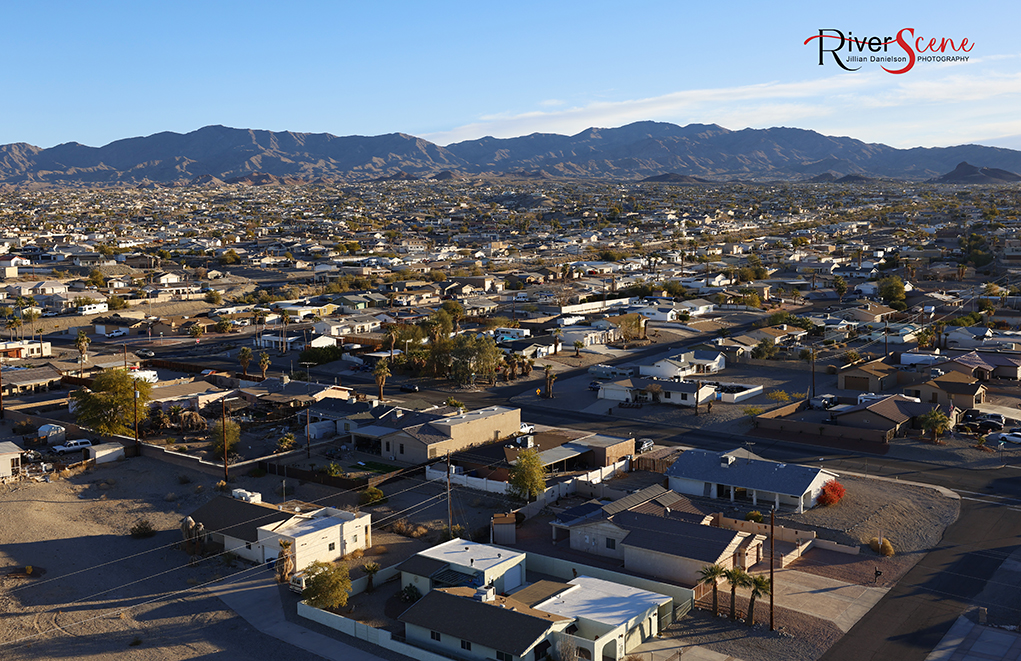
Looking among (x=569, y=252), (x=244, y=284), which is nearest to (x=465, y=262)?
(x=569, y=252)

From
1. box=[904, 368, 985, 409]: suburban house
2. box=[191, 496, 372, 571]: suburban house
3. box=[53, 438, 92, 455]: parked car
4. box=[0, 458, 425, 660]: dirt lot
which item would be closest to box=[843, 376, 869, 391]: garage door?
box=[904, 368, 985, 409]: suburban house

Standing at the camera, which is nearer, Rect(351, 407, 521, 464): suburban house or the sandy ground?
the sandy ground

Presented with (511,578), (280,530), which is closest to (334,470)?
(280,530)

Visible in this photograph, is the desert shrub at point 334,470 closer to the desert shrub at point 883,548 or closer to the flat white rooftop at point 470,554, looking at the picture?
the flat white rooftop at point 470,554

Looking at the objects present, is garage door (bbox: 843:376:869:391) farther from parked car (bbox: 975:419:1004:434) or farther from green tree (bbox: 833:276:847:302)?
green tree (bbox: 833:276:847:302)

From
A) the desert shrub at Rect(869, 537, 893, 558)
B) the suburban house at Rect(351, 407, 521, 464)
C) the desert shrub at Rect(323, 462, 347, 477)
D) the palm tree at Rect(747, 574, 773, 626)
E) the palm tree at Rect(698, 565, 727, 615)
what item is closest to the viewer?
the palm tree at Rect(747, 574, 773, 626)

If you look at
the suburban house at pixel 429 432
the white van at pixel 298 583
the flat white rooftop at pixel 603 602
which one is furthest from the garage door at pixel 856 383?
the white van at pixel 298 583

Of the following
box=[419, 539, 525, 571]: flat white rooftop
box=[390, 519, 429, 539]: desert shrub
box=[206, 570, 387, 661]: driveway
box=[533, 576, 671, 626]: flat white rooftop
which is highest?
box=[419, 539, 525, 571]: flat white rooftop

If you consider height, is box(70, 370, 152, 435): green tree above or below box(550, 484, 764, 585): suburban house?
above
